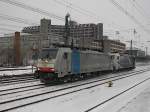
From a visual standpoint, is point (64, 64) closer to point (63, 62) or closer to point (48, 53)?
point (63, 62)

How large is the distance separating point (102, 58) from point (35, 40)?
4942cm

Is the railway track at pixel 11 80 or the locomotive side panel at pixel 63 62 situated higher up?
the locomotive side panel at pixel 63 62

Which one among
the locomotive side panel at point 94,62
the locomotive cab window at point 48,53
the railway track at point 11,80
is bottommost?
the railway track at point 11,80

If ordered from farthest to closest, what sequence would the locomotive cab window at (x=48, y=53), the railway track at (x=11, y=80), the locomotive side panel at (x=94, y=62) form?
the locomotive side panel at (x=94, y=62), the locomotive cab window at (x=48, y=53), the railway track at (x=11, y=80)

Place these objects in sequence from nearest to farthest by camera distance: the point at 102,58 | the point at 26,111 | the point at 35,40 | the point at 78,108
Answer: the point at 26,111 → the point at 78,108 → the point at 102,58 → the point at 35,40

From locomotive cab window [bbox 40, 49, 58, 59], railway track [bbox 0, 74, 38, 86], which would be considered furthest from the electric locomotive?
railway track [bbox 0, 74, 38, 86]

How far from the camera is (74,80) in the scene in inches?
1045

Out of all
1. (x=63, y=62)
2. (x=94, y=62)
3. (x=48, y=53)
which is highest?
(x=48, y=53)

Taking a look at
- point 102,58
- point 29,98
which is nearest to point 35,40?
point 102,58

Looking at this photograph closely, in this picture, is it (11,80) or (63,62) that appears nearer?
(63,62)

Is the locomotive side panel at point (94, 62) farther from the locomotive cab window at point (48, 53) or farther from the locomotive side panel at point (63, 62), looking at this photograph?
the locomotive cab window at point (48, 53)

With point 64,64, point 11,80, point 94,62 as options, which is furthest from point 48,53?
point 94,62

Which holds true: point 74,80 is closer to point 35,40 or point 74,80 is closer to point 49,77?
point 49,77

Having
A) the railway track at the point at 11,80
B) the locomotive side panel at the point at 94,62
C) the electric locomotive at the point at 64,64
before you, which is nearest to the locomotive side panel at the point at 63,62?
the electric locomotive at the point at 64,64
